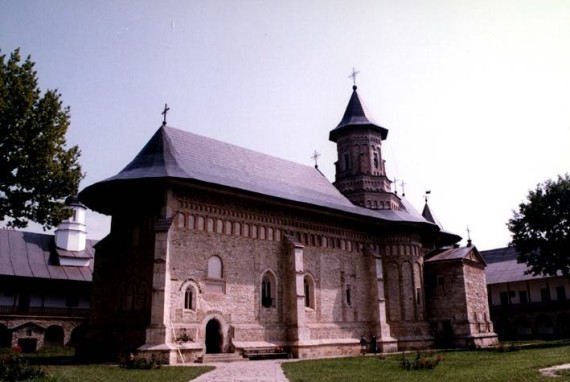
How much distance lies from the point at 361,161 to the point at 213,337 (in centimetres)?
1688

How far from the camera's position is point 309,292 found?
82.8ft

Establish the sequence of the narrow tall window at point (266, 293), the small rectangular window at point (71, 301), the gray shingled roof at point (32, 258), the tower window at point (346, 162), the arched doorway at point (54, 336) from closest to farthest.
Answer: the narrow tall window at point (266, 293)
the tower window at point (346, 162)
the gray shingled roof at point (32, 258)
the arched doorway at point (54, 336)
the small rectangular window at point (71, 301)

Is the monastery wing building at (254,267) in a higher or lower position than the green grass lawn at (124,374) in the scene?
higher

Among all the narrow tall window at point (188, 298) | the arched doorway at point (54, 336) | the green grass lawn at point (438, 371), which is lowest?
the green grass lawn at point (438, 371)

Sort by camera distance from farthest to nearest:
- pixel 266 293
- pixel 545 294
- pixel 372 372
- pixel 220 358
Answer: pixel 545 294 < pixel 266 293 < pixel 220 358 < pixel 372 372

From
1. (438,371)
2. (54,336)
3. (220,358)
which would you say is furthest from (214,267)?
(54,336)

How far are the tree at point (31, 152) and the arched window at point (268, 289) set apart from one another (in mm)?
9736

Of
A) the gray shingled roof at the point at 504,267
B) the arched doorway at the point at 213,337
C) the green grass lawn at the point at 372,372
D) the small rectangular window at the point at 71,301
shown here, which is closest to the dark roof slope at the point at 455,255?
the green grass lawn at the point at 372,372

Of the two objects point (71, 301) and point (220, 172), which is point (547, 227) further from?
point (71, 301)

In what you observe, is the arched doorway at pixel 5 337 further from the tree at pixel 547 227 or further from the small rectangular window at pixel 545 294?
the small rectangular window at pixel 545 294

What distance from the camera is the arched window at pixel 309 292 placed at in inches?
987

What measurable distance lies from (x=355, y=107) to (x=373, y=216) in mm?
10224

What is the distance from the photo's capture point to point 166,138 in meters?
23.6

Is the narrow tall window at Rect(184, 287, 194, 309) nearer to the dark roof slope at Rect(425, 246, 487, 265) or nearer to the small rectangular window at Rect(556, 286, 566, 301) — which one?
the dark roof slope at Rect(425, 246, 487, 265)
